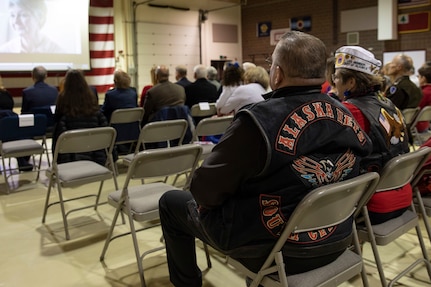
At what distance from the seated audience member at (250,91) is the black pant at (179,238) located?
7.19 ft

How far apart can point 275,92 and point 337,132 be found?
10.5 inches

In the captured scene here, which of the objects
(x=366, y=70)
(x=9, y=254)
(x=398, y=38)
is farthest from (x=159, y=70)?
(x=398, y=38)

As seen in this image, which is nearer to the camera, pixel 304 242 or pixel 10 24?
pixel 304 242

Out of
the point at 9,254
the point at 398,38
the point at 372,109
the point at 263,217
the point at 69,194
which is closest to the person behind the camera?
the point at 263,217

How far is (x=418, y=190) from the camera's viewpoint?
231 centimetres

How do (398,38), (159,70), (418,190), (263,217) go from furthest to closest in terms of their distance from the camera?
(398,38) < (159,70) < (418,190) < (263,217)

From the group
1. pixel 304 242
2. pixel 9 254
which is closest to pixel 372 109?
pixel 304 242

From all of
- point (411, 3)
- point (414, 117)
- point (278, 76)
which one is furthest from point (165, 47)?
point (278, 76)

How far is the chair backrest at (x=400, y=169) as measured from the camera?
1821 millimetres

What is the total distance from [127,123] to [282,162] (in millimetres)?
3599

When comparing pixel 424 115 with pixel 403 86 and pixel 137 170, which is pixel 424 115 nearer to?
pixel 403 86

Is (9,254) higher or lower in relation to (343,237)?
lower

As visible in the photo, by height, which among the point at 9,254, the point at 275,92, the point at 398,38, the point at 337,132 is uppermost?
the point at 398,38

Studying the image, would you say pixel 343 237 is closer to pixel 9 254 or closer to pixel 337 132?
pixel 337 132
